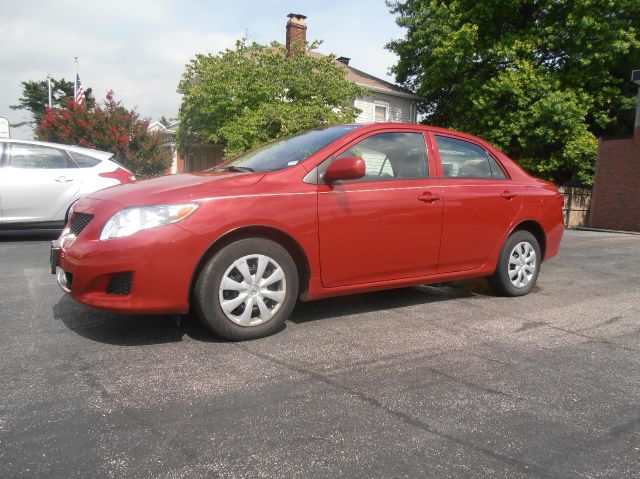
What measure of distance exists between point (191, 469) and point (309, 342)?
1641 millimetres

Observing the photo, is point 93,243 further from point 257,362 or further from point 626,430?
point 626,430

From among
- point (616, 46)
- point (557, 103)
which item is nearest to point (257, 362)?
point (557, 103)

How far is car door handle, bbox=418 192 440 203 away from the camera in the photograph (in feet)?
14.2

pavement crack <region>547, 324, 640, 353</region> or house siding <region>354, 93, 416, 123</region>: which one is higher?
house siding <region>354, 93, 416, 123</region>

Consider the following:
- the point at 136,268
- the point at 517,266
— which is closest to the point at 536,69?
the point at 517,266

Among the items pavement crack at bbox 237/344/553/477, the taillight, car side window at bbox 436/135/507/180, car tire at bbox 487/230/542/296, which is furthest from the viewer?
the taillight

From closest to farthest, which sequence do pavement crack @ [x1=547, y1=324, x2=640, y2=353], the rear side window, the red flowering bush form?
pavement crack @ [x1=547, y1=324, x2=640, y2=353] → the rear side window → the red flowering bush

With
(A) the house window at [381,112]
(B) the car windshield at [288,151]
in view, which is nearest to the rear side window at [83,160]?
(B) the car windshield at [288,151]

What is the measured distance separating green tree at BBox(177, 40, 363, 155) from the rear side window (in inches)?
370

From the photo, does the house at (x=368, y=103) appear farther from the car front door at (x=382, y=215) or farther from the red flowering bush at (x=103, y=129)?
the car front door at (x=382, y=215)

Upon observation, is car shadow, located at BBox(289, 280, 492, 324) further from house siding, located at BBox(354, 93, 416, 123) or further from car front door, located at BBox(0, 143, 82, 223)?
house siding, located at BBox(354, 93, 416, 123)

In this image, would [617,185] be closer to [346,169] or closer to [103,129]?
[346,169]

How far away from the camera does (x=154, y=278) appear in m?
3.25

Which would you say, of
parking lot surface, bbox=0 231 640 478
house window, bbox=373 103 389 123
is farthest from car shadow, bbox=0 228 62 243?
house window, bbox=373 103 389 123
